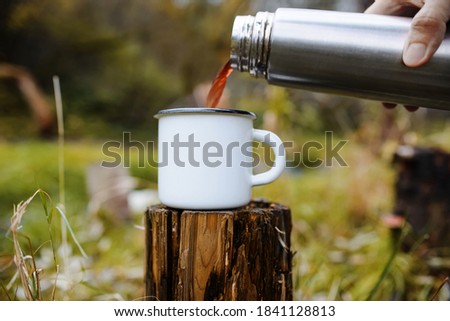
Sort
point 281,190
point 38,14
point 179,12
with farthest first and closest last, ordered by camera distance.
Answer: point 179,12, point 38,14, point 281,190

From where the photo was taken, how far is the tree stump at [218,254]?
748 mm

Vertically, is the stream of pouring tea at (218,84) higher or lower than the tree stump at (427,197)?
higher

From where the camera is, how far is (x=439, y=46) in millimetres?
733

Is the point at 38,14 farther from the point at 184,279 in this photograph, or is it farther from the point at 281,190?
the point at 184,279

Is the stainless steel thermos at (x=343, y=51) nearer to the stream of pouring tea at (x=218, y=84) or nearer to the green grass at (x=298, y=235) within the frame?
the stream of pouring tea at (x=218, y=84)

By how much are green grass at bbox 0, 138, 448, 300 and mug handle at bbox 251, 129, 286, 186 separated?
1.16 feet

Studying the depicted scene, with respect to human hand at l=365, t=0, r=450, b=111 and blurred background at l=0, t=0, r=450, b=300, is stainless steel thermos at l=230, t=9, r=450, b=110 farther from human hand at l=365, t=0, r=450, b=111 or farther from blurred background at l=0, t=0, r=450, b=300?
blurred background at l=0, t=0, r=450, b=300

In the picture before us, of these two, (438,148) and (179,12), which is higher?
(179,12)

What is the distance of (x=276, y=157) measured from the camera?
821 mm

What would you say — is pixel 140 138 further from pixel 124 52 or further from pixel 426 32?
pixel 426 32

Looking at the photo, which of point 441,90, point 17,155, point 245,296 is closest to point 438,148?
point 441,90

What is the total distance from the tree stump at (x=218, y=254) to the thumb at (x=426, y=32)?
360mm

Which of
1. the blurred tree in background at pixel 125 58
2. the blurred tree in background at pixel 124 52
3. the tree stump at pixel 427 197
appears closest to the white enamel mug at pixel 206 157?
the tree stump at pixel 427 197

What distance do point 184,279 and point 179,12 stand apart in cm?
362
